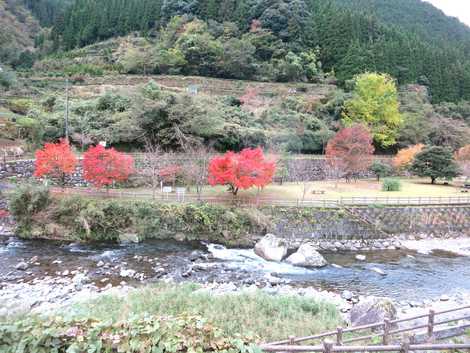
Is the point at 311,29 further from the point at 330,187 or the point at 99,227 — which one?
the point at 99,227

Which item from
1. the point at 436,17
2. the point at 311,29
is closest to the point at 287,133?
the point at 311,29

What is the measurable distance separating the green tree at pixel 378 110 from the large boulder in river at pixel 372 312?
3278 centimetres

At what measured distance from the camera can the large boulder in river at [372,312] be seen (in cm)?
1152

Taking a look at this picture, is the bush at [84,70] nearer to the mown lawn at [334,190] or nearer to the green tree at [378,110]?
the mown lawn at [334,190]

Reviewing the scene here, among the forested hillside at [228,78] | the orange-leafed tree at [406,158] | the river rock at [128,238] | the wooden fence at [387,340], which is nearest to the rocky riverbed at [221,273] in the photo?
the river rock at [128,238]

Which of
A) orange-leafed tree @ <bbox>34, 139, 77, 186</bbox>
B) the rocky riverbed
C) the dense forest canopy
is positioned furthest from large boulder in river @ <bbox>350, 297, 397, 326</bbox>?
the dense forest canopy

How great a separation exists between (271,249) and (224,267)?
3.24 metres

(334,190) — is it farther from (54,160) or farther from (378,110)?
(54,160)

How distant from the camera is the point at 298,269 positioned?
757 inches

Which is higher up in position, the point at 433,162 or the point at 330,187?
the point at 433,162

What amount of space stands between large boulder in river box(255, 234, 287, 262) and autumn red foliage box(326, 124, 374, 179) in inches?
600

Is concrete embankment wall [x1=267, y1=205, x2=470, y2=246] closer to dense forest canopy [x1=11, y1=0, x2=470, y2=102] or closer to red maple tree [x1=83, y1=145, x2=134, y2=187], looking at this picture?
red maple tree [x1=83, y1=145, x2=134, y2=187]

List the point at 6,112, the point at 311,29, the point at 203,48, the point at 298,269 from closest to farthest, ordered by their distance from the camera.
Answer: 1. the point at 298,269
2. the point at 6,112
3. the point at 203,48
4. the point at 311,29

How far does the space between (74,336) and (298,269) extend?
14911 millimetres
